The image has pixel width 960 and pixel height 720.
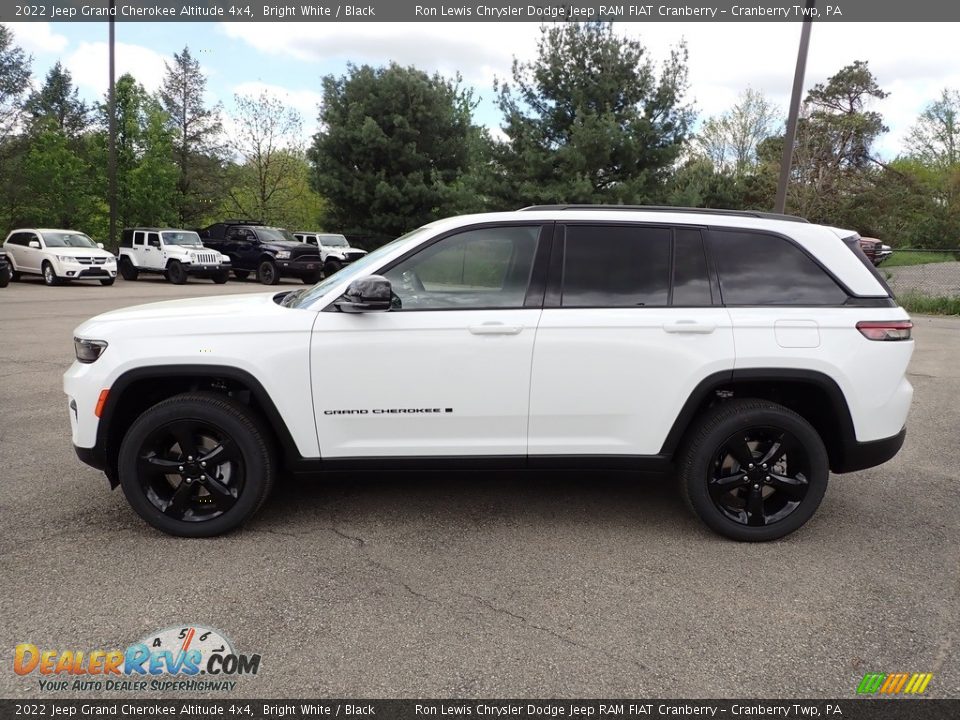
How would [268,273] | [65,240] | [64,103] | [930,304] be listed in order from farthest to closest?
[64,103], [268,273], [65,240], [930,304]

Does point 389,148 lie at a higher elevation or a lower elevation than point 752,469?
higher

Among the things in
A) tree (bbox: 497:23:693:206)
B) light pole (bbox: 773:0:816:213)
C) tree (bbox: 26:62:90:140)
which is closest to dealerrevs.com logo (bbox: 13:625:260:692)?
Answer: light pole (bbox: 773:0:816:213)

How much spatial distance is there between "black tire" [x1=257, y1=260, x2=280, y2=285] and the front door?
2098cm

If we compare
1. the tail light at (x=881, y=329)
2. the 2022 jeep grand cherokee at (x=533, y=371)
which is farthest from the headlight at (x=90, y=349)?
the tail light at (x=881, y=329)

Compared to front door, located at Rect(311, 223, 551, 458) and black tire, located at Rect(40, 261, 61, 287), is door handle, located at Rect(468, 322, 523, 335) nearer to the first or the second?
front door, located at Rect(311, 223, 551, 458)

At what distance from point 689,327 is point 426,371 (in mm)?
1395

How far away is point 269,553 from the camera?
3564 millimetres

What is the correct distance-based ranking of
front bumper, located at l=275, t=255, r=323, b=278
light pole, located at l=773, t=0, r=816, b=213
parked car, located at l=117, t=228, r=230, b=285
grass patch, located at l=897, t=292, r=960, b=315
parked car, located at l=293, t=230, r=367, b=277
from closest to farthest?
1. light pole, located at l=773, t=0, r=816, b=213
2. grass patch, located at l=897, t=292, r=960, b=315
3. parked car, located at l=117, t=228, r=230, b=285
4. front bumper, located at l=275, t=255, r=323, b=278
5. parked car, located at l=293, t=230, r=367, b=277

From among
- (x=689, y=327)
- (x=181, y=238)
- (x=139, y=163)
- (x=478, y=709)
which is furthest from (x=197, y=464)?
(x=139, y=163)

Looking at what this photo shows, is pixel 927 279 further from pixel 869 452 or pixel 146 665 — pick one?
pixel 146 665

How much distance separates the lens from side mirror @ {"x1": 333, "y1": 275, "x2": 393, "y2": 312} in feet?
11.5

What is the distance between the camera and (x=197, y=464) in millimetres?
3662

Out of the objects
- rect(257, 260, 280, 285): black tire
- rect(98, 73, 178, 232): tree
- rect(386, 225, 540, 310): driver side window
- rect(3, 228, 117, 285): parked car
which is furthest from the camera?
rect(98, 73, 178, 232): tree

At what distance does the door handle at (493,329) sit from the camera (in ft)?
11.9
